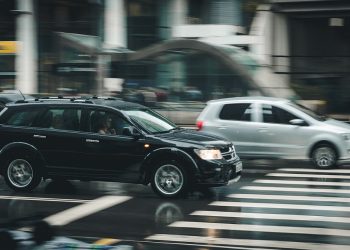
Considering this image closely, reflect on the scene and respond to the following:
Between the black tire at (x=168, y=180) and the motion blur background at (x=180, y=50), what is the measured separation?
13.5 metres

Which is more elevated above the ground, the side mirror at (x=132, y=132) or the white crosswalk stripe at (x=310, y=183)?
the side mirror at (x=132, y=132)

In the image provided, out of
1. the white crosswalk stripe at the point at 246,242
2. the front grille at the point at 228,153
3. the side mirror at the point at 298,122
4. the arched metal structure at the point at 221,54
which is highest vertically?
the arched metal structure at the point at 221,54

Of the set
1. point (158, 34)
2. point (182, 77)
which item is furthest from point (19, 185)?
point (158, 34)

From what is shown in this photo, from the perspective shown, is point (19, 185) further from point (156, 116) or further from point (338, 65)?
point (338, 65)

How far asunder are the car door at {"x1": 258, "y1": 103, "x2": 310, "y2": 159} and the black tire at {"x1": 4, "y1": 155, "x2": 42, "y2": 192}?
18.3 ft

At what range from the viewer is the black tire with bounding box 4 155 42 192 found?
12.3 m

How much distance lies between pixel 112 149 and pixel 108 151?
82 millimetres

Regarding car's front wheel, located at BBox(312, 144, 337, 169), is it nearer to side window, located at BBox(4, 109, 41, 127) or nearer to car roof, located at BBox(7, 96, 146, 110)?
car roof, located at BBox(7, 96, 146, 110)

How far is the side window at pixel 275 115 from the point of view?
15.7m

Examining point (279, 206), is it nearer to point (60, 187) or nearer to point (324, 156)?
point (60, 187)

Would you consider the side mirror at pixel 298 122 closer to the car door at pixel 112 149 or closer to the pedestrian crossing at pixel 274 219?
the pedestrian crossing at pixel 274 219

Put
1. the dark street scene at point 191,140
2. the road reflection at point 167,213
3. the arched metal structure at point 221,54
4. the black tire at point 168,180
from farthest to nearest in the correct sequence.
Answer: the arched metal structure at point 221,54 → the black tire at point 168,180 → the road reflection at point 167,213 → the dark street scene at point 191,140

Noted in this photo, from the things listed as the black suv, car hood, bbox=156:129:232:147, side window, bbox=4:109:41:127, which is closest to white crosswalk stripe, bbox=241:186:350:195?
the black suv

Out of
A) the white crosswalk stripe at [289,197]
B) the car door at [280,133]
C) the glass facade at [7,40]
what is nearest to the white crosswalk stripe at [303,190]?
the white crosswalk stripe at [289,197]
